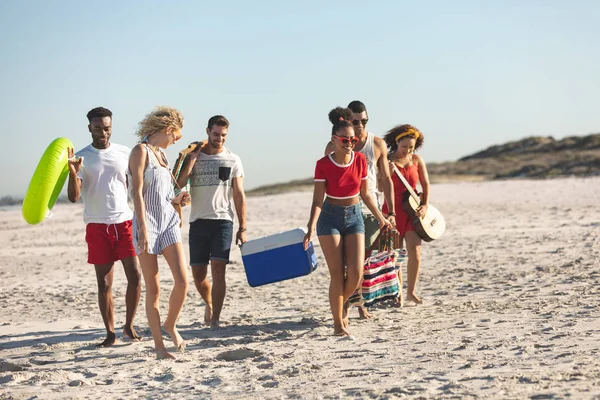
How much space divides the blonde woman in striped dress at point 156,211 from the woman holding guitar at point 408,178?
2646mm

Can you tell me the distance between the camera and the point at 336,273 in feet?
22.2

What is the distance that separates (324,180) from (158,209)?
136 centimetres

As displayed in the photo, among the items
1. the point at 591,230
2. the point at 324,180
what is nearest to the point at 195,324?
the point at 324,180

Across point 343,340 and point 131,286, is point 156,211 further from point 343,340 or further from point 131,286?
point 343,340

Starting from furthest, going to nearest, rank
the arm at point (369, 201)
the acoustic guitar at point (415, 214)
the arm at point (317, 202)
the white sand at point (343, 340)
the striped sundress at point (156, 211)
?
1. the acoustic guitar at point (415, 214)
2. the arm at point (369, 201)
3. the arm at point (317, 202)
4. the striped sundress at point (156, 211)
5. the white sand at point (343, 340)

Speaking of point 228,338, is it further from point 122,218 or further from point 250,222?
point 250,222

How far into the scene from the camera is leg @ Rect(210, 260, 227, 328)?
742cm

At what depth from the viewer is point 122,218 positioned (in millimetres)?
6754

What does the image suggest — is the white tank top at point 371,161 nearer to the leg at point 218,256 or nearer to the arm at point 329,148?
the arm at point 329,148

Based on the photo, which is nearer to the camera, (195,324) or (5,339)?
(5,339)

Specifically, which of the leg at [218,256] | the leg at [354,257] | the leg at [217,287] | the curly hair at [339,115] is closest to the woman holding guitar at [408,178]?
the curly hair at [339,115]

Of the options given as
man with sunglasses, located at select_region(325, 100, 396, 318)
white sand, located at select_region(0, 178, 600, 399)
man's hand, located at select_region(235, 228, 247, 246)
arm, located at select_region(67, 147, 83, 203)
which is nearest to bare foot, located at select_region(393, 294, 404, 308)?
white sand, located at select_region(0, 178, 600, 399)

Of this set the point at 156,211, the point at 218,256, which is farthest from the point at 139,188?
the point at 218,256

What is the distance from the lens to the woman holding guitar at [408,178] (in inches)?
322
